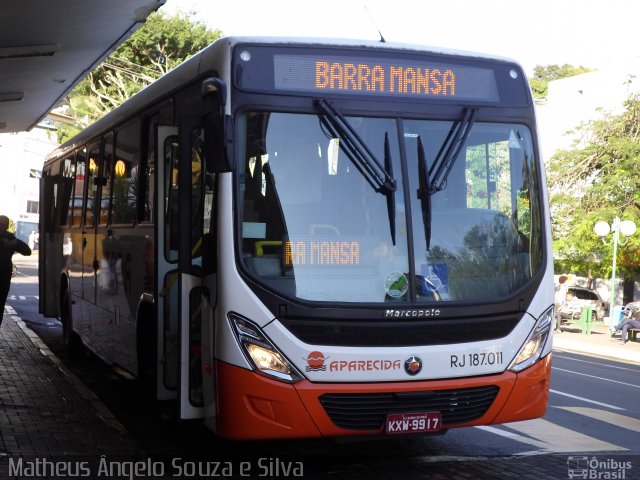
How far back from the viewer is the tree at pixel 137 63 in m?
43.6

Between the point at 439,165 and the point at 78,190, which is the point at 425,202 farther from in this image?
the point at 78,190

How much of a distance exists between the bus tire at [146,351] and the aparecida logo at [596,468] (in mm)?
3430

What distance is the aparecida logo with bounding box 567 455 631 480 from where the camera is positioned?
7.92 m

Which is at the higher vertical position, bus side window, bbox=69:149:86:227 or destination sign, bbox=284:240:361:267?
bus side window, bbox=69:149:86:227

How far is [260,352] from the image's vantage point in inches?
278

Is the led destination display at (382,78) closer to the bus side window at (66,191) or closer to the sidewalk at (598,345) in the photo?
the bus side window at (66,191)

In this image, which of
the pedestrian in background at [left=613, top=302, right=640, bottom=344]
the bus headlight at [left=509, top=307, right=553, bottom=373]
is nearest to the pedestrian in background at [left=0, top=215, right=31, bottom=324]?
the bus headlight at [left=509, top=307, right=553, bottom=373]

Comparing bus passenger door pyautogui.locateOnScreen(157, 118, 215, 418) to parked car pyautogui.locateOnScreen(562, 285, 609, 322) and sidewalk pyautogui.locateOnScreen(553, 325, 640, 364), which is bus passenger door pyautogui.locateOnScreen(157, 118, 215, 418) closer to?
sidewalk pyautogui.locateOnScreen(553, 325, 640, 364)

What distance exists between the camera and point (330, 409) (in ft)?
23.3

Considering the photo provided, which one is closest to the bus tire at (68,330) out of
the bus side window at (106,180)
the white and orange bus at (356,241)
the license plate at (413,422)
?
the bus side window at (106,180)

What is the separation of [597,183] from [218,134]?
99.2 feet

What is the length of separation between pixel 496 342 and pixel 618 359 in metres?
17.8

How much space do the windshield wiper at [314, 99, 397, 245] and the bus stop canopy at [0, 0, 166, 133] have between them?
5.31 meters

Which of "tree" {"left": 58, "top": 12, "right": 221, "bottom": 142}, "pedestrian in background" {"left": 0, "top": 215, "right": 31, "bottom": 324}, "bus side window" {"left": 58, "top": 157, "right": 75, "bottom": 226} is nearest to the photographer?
"pedestrian in background" {"left": 0, "top": 215, "right": 31, "bottom": 324}
